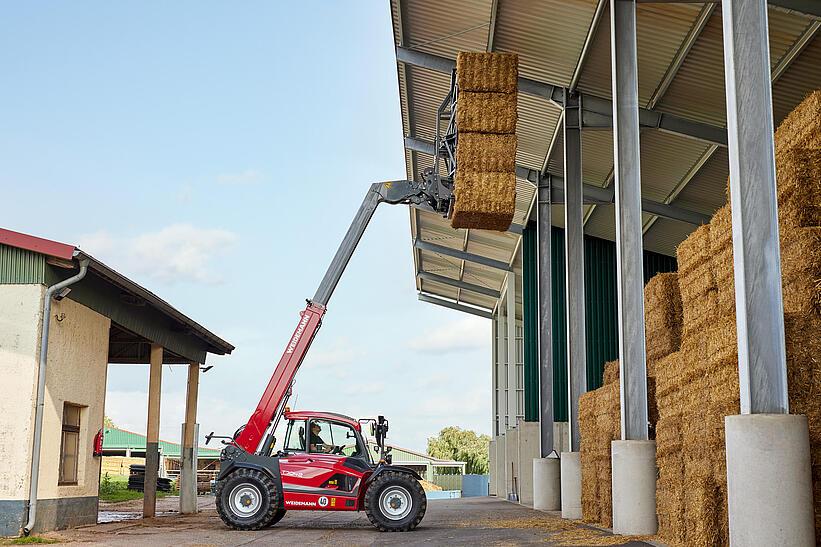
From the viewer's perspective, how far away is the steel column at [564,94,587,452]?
19516 mm

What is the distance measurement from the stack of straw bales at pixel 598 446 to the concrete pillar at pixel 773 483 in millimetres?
7081

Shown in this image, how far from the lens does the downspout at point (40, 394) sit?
13927 mm

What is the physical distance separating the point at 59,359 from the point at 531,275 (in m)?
17.6

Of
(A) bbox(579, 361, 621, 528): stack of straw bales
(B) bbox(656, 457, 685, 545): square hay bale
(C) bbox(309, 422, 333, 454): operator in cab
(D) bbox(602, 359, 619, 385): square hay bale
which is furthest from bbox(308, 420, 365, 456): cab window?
(D) bbox(602, 359, 619, 385): square hay bale

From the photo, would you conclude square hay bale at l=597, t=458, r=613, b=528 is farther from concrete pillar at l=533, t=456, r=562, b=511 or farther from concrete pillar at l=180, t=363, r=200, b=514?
concrete pillar at l=180, t=363, r=200, b=514

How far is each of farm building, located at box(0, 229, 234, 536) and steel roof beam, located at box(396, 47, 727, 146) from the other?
7.31 meters

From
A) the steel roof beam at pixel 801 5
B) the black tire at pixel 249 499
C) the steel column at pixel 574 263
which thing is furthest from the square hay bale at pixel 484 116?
the black tire at pixel 249 499

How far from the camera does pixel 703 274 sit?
11.8 m

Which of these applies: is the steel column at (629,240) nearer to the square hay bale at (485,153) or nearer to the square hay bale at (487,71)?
the square hay bale at (485,153)

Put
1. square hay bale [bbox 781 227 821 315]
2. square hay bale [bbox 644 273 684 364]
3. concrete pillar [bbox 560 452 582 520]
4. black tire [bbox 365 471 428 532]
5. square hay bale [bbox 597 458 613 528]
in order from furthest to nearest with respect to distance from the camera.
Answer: concrete pillar [bbox 560 452 582 520]
black tire [bbox 365 471 428 532]
square hay bale [bbox 597 458 613 528]
square hay bale [bbox 644 273 684 364]
square hay bale [bbox 781 227 821 315]

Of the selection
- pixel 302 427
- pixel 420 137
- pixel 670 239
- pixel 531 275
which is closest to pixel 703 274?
pixel 302 427

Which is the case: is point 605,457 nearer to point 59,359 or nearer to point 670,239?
point 59,359

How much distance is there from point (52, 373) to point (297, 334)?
14.0 feet

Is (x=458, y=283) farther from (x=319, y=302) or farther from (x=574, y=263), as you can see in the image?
(x=319, y=302)
